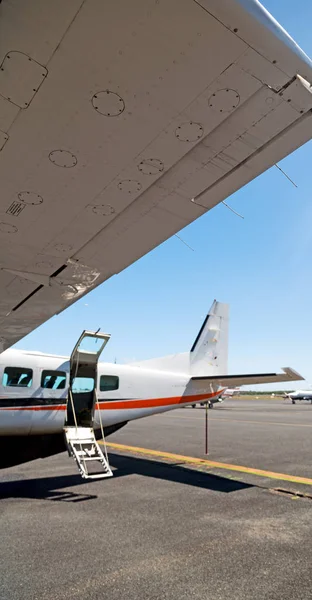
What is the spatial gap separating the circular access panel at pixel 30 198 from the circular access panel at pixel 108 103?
3.29ft

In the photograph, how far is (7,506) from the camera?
7344 millimetres

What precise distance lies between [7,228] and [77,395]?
777cm

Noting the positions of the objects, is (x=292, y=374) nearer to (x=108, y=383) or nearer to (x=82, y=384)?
(x=108, y=383)

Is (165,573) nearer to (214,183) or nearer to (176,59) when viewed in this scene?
(214,183)

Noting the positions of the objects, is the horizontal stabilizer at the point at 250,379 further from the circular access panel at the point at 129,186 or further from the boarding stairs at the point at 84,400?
the circular access panel at the point at 129,186

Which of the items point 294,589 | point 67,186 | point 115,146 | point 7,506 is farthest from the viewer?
point 7,506

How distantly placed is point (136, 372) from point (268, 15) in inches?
419

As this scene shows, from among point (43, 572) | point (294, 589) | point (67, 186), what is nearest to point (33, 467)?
point (43, 572)

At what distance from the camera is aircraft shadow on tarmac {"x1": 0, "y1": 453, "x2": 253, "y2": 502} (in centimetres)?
814

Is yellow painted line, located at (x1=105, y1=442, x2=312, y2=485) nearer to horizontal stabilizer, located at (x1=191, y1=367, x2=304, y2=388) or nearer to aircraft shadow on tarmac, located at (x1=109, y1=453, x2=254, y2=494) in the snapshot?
aircraft shadow on tarmac, located at (x1=109, y1=453, x2=254, y2=494)

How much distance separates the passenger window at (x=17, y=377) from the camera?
363 inches

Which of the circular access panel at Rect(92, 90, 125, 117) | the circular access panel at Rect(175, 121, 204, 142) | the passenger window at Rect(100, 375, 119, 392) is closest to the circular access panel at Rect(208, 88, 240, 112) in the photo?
the circular access panel at Rect(175, 121, 204, 142)

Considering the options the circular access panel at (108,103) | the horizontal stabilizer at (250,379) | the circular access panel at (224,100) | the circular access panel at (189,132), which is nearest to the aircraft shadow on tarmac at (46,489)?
the horizontal stabilizer at (250,379)

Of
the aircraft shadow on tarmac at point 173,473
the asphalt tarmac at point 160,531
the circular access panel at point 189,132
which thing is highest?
the circular access panel at point 189,132
